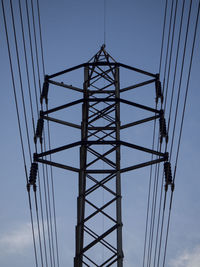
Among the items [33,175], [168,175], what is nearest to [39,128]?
[33,175]

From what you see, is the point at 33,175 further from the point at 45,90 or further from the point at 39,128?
the point at 45,90

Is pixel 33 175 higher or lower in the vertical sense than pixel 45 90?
lower

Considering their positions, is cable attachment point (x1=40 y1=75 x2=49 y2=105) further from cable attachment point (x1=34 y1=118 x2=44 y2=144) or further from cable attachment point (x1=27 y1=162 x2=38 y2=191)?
cable attachment point (x1=27 y1=162 x2=38 y2=191)

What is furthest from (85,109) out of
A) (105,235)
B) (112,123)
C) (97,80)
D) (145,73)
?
(105,235)

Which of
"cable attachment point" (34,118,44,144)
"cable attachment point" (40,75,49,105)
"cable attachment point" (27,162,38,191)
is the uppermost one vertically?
"cable attachment point" (40,75,49,105)

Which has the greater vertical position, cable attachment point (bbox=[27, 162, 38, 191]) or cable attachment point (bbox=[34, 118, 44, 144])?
cable attachment point (bbox=[34, 118, 44, 144])

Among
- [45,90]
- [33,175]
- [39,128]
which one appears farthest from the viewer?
[45,90]

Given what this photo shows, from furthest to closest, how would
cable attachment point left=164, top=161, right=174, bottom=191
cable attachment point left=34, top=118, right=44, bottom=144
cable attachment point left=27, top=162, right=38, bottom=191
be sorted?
cable attachment point left=34, top=118, right=44, bottom=144, cable attachment point left=164, top=161, right=174, bottom=191, cable attachment point left=27, top=162, right=38, bottom=191

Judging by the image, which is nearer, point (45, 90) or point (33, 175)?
point (33, 175)

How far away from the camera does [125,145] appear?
34.8 ft

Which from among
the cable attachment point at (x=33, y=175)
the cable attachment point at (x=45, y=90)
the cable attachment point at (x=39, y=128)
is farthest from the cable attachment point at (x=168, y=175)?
the cable attachment point at (x=45, y=90)

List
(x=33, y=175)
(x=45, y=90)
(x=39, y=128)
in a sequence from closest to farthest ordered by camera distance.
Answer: (x=33, y=175)
(x=39, y=128)
(x=45, y=90)

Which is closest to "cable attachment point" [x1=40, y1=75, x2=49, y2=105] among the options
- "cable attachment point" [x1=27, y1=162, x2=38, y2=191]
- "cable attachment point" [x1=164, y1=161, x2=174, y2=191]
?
"cable attachment point" [x1=27, y1=162, x2=38, y2=191]

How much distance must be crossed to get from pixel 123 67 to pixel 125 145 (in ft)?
13.1
